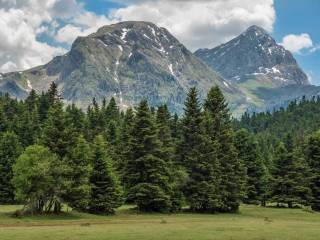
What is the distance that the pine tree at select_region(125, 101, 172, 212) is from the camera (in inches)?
2525

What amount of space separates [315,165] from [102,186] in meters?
43.8

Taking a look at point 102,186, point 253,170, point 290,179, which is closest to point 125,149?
point 102,186

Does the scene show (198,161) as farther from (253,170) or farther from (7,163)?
(7,163)

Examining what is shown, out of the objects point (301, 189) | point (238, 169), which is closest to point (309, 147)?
point (301, 189)

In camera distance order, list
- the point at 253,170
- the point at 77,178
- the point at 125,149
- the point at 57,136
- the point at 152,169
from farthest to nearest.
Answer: the point at 253,170
the point at 125,149
the point at 152,169
the point at 57,136
the point at 77,178

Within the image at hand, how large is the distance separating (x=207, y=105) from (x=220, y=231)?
3715 centimetres

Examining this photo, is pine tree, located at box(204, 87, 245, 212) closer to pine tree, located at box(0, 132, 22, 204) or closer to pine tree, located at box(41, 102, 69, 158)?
pine tree, located at box(41, 102, 69, 158)

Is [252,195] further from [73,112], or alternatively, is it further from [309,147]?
[73,112]

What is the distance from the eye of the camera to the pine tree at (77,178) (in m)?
56.7

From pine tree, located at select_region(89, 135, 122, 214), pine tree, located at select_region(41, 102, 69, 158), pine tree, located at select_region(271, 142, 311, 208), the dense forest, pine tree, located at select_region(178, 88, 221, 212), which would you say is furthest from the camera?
pine tree, located at select_region(271, 142, 311, 208)

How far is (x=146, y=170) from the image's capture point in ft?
217

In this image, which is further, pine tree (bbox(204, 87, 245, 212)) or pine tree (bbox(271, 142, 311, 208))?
pine tree (bbox(271, 142, 311, 208))

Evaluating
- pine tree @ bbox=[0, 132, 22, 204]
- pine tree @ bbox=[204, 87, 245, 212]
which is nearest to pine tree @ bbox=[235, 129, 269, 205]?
pine tree @ bbox=[204, 87, 245, 212]

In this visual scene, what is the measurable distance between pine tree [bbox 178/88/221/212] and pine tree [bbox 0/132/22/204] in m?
29.1
